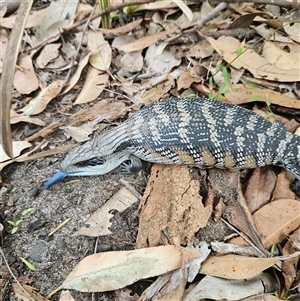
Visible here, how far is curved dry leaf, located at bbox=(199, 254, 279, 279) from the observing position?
295cm

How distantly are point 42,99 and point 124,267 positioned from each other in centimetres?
189

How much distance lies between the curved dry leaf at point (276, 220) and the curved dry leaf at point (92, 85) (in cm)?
184

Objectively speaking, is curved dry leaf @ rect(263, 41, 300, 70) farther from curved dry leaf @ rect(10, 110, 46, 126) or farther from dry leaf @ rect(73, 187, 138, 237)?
curved dry leaf @ rect(10, 110, 46, 126)

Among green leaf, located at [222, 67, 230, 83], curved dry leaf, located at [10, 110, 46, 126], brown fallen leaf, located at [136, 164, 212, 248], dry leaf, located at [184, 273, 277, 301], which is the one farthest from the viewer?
curved dry leaf, located at [10, 110, 46, 126]

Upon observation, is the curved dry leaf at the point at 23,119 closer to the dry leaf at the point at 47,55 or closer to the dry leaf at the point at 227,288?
the dry leaf at the point at 47,55

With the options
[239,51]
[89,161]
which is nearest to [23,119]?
[89,161]

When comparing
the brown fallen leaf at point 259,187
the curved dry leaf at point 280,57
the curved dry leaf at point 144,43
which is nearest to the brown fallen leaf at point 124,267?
the brown fallen leaf at point 259,187

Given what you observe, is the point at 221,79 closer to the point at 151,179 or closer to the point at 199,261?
the point at 151,179

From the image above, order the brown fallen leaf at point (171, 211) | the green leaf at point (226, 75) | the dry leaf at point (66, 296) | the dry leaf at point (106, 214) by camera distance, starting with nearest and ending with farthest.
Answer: the dry leaf at point (66, 296) < the brown fallen leaf at point (171, 211) < the dry leaf at point (106, 214) < the green leaf at point (226, 75)

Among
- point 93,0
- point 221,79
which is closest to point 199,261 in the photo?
point 221,79

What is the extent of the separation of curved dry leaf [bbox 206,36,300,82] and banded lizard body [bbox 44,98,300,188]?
490mm

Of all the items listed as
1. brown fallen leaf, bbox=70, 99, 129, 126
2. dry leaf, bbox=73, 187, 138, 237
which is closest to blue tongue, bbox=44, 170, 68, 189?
dry leaf, bbox=73, 187, 138, 237

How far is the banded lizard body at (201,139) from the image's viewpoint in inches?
139

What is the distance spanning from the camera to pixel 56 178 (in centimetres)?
358
